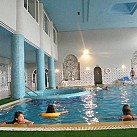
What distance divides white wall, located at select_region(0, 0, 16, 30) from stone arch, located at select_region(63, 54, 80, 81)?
1426 cm

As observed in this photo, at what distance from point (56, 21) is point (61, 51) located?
4720 mm

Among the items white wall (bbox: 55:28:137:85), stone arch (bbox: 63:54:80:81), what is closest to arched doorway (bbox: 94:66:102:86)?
white wall (bbox: 55:28:137:85)

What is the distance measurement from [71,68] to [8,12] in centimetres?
1516

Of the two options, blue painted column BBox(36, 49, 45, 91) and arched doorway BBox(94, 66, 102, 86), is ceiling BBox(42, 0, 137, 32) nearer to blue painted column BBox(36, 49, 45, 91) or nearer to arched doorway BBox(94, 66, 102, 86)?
blue painted column BBox(36, 49, 45, 91)

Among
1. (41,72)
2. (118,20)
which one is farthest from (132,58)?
(41,72)

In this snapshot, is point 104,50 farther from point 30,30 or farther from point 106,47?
point 30,30

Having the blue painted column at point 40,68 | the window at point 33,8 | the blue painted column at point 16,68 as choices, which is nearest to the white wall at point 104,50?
the blue painted column at point 40,68

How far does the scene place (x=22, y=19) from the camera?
9070 millimetres

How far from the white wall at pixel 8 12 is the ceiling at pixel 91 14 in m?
5.74

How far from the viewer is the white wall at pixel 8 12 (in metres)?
7.18

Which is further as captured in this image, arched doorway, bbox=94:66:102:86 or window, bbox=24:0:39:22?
arched doorway, bbox=94:66:102:86

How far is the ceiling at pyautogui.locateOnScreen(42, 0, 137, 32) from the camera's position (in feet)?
47.5

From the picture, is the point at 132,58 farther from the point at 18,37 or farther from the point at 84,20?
the point at 18,37

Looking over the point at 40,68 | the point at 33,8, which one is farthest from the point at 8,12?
the point at 40,68
